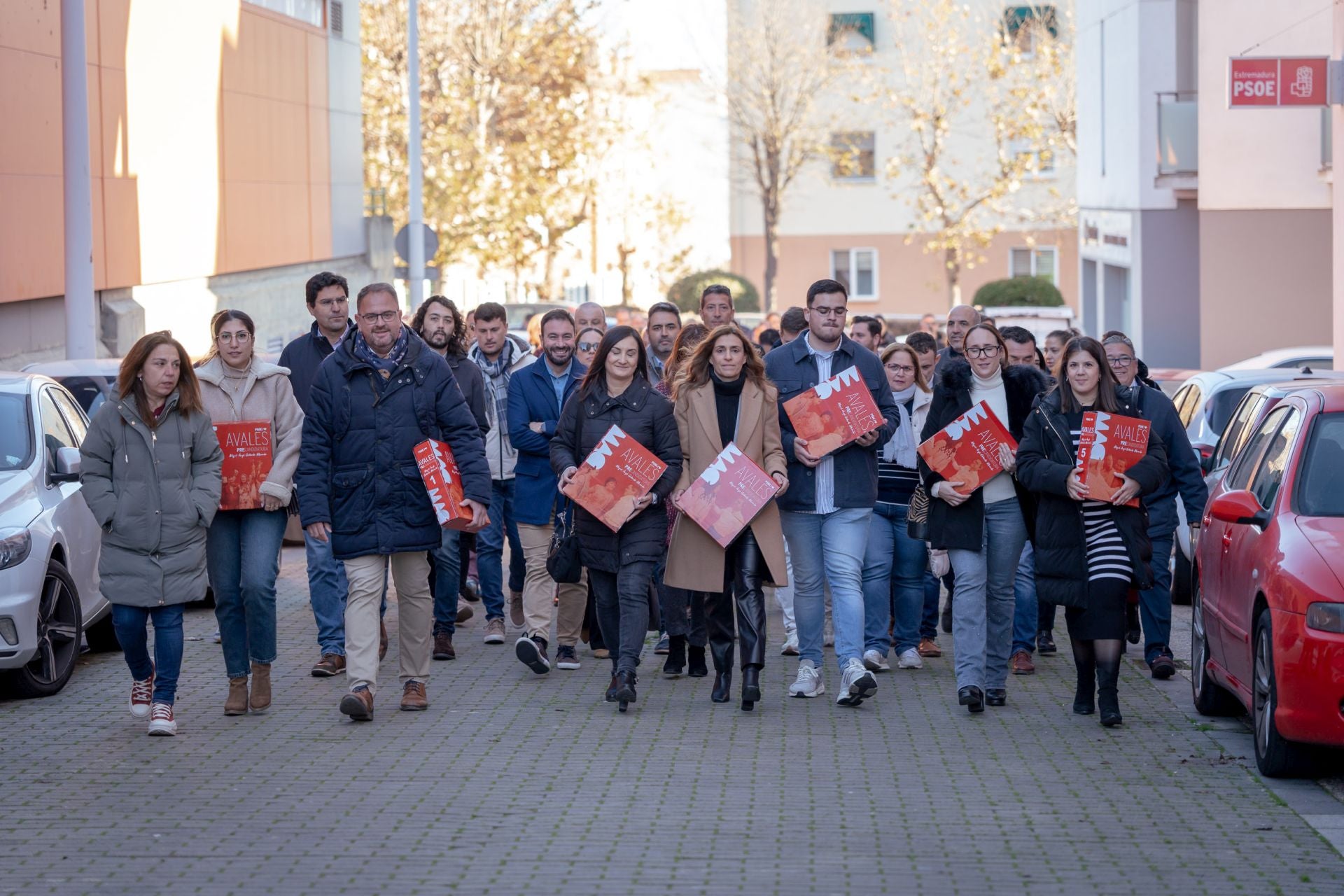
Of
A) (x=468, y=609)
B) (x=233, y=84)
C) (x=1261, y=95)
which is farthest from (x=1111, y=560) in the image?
(x=233, y=84)

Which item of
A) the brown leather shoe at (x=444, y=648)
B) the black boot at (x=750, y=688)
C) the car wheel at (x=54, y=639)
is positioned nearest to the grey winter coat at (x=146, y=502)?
the car wheel at (x=54, y=639)

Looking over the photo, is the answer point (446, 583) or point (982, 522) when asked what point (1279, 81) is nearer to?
point (982, 522)

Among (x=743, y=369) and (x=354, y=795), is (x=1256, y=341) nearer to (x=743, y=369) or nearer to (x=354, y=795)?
(x=743, y=369)

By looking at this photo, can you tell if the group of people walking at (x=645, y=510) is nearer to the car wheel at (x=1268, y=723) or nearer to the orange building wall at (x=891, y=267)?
the car wheel at (x=1268, y=723)

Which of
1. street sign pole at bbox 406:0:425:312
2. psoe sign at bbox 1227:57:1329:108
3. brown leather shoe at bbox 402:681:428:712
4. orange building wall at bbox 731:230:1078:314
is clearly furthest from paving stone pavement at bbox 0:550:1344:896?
orange building wall at bbox 731:230:1078:314

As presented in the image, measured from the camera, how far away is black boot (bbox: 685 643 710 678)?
9.75 metres

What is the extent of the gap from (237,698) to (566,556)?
5.62 ft

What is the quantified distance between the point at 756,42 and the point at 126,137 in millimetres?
32507

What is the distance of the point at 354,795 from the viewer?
7066 millimetres

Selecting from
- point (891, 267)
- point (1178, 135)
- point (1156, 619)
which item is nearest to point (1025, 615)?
point (1156, 619)

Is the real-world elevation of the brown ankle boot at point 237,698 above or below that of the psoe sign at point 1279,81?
below

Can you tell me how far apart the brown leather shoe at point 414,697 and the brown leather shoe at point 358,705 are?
322mm

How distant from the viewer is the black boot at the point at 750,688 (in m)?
8.58

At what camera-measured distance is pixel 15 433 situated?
991 centimetres
